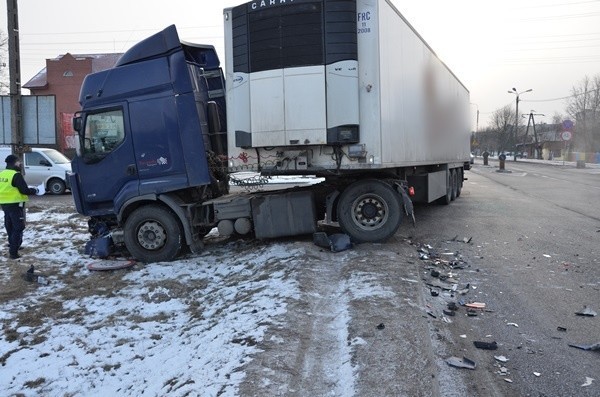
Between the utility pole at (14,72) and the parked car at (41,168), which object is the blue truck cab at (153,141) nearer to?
the utility pole at (14,72)

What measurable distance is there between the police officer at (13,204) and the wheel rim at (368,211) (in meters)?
5.73

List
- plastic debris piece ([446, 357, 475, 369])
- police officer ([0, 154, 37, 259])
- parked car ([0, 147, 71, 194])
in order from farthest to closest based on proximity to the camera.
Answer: parked car ([0, 147, 71, 194])
police officer ([0, 154, 37, 259])
plastic debris piece ([446, 357, 475, 369])

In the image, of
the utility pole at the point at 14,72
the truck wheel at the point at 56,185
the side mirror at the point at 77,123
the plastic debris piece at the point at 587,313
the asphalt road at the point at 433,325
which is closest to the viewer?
the asphalt road at the point at 433,325

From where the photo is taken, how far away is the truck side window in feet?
26.8

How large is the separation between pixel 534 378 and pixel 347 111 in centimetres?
455

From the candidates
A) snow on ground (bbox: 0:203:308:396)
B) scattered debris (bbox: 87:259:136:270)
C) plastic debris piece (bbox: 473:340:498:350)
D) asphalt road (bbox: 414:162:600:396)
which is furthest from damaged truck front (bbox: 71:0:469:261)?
plastic debris piece (bbox: 473:340:498:350)

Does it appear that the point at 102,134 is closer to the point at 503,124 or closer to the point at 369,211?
the point at 369,211

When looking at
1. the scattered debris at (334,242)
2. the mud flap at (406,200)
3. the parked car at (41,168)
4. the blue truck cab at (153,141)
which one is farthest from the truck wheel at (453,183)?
the parked car at (41,168)

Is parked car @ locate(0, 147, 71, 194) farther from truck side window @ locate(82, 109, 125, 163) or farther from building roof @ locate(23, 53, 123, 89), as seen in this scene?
building roof @ locate(23, 53, 123, 89)

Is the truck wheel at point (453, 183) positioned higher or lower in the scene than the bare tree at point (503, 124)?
lower

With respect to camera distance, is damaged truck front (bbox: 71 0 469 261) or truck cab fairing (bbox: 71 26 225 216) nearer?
damaged truck front (bbox: 71 0 469 261)

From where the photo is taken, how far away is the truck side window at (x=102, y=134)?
8156 millimetres

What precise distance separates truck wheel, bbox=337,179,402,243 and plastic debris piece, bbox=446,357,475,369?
399 cm

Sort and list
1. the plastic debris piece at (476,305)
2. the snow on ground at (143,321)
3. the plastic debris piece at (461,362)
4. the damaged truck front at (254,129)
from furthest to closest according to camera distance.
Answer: the damaged truck front at (254,129) < the plastic debris piece at (476,305) < the snow on ground at (143,321) < the plastic debris piece at (461,362)
